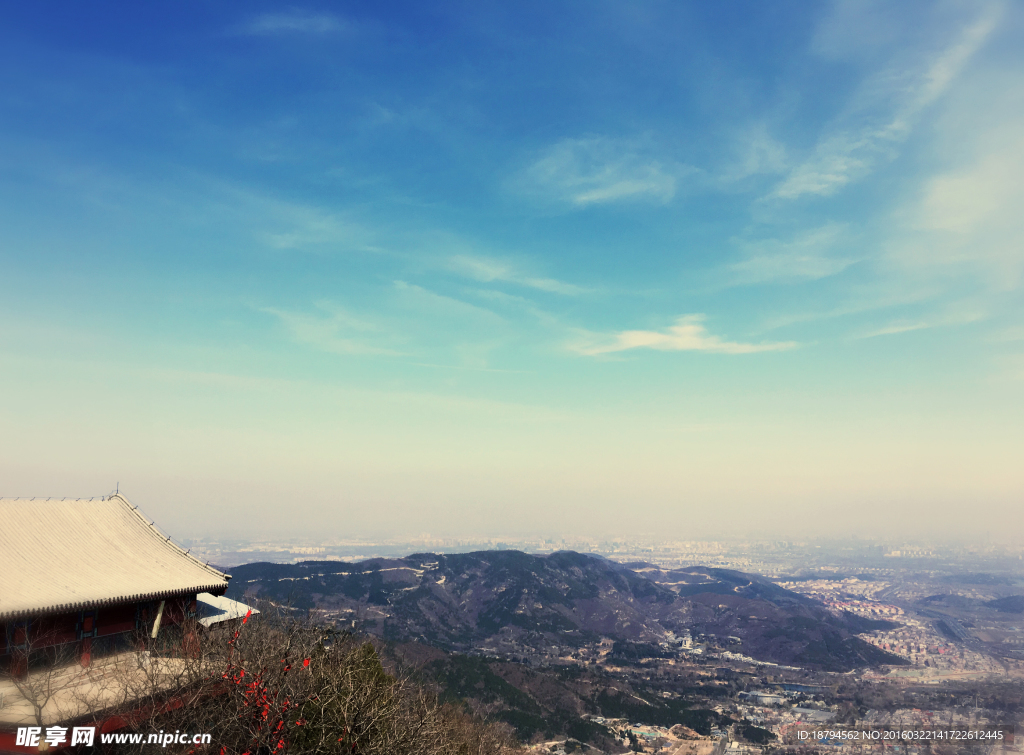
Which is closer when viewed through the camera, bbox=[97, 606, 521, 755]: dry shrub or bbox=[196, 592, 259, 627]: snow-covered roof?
bbox=[97, 606, 521, 755]: dry shrub

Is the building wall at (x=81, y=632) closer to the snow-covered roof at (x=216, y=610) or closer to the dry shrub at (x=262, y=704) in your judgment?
the dry shrub at (x=262, y=704)

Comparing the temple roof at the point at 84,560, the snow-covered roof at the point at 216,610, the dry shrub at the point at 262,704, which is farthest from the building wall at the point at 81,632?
the snow-covered roof at the point at 216,610

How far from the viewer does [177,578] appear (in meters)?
25.9

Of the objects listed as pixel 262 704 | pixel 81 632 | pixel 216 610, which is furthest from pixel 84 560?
pixel 262 704

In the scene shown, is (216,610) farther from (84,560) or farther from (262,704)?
(262,704)

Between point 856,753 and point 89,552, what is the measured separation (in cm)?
12096

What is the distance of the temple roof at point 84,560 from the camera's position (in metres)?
21.0

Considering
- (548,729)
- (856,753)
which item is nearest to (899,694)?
(856,753)

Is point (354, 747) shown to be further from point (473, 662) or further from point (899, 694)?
point (899, 694)

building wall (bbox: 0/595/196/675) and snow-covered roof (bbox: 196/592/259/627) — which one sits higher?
building wall (bbox: 0/595/196/675)

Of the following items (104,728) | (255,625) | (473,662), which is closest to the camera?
(104,728)

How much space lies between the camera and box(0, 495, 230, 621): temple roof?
21.0m

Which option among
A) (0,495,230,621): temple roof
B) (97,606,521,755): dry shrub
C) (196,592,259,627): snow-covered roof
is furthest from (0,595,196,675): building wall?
(196,592,259,627): snow-covered roof

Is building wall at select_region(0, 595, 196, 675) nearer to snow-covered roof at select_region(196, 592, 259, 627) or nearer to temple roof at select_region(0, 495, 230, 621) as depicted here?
temple roof at select_region(0, 495, 230, 621)
